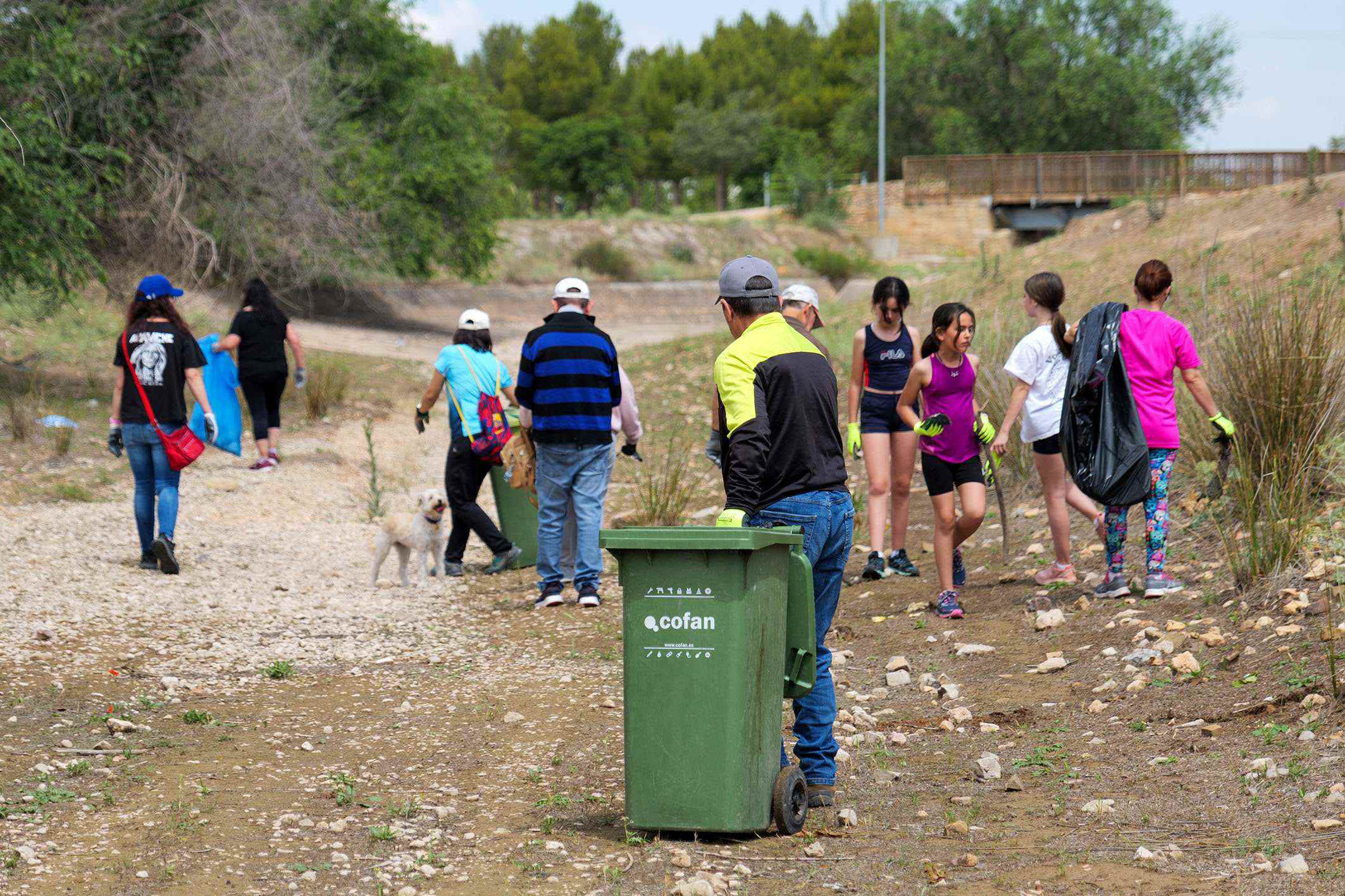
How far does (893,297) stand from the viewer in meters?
7.86

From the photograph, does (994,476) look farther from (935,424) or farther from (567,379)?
(567,379)

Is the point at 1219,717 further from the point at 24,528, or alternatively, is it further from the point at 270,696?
the point at 24,528

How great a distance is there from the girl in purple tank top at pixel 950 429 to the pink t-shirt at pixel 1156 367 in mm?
793

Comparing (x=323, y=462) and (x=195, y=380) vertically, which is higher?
(x=195, y=380)

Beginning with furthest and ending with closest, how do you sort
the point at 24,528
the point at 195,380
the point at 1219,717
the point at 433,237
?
the point at 433,237 → the point at 24,528 → the point at 195,380 → the point at 1219,717

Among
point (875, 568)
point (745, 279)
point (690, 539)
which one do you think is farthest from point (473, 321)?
point (690, 539)

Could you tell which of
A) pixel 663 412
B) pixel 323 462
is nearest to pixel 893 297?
pixel 323 462

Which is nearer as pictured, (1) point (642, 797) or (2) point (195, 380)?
(1) point (642, 797)

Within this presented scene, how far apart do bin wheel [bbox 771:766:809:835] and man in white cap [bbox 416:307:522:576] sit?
16.8 ft

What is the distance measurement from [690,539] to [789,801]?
96 cm

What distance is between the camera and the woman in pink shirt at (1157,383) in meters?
6.87

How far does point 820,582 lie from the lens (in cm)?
465

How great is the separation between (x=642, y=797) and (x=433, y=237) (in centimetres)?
2678

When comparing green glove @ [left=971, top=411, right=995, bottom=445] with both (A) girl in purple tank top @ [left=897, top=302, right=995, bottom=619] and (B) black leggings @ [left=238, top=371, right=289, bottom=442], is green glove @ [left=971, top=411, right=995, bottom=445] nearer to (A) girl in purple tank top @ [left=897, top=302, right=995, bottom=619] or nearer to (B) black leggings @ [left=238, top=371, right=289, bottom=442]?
(A) girl in purple tank top @ [left=897, top=302, right=995, bottom=619]
